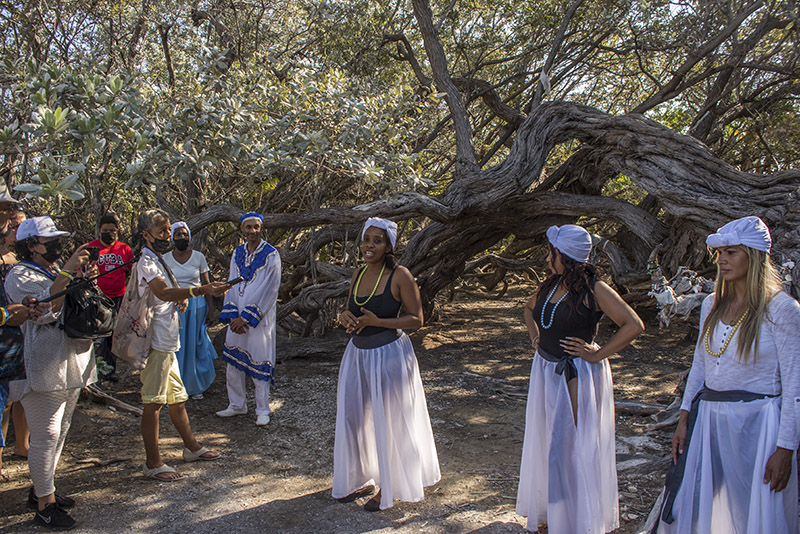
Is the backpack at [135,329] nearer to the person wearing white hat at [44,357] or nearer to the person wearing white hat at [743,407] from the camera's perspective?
the person wearing white hat at [44,357]

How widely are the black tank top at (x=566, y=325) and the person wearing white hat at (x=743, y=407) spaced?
1.68 feet

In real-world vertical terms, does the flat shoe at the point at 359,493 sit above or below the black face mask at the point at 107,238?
below

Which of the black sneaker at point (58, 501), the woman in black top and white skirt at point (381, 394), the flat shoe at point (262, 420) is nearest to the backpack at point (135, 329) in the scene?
the black sneaker at point (58, 501)

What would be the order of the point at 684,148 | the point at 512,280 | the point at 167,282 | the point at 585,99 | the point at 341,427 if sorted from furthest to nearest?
1. the point at 512,280
2. the point at 585,99
3. the point at 684,148
4. the point at 167,282
5. the point at 341,427

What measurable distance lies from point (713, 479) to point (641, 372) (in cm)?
467

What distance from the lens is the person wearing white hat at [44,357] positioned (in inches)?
134

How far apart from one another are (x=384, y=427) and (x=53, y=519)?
184 cm

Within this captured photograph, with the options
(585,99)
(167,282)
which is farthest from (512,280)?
(167,282)

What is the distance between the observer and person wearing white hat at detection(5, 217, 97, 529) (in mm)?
3408

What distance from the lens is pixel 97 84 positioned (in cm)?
442

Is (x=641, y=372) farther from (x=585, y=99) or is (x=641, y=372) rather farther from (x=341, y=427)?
(x=585, y=99)

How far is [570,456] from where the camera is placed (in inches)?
125

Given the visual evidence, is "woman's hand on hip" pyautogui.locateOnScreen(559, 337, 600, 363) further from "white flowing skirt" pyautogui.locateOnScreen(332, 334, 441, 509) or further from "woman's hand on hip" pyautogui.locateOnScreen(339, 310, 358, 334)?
"woman's hand on hip" pyautogui.locateOnScreen(339, 310, 358, 334)

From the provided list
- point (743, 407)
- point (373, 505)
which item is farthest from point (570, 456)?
point (373, 505)
